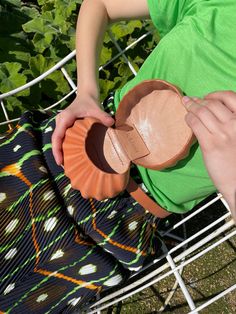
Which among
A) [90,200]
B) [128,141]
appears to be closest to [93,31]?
[128,141]

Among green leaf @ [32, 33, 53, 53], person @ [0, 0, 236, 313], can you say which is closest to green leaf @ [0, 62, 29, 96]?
green leaf @ [32, 33, 53, 53]

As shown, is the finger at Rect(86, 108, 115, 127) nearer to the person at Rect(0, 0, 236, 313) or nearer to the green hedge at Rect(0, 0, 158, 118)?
the person at Rect(0, 0, 236, 313)

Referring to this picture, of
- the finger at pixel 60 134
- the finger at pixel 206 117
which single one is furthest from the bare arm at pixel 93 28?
the finger at pixel 206 117

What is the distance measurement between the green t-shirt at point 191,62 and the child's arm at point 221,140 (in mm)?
261

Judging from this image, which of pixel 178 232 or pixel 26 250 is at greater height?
pixel 26 250

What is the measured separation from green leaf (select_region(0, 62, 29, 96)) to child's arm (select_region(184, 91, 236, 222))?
862 millimetres

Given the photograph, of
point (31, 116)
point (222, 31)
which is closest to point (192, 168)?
point (222, 31)

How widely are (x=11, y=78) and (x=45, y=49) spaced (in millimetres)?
246

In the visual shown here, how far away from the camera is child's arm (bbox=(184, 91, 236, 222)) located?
63cm

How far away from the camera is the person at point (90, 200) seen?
3.04 ft

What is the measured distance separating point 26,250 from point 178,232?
0.82 meters

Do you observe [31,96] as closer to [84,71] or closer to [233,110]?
[84,71]

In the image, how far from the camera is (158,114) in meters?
0.97

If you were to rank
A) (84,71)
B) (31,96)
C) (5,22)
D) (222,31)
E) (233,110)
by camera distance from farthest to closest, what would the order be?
(5,22), (31,96), (84,71), (222,31), (233,110)
